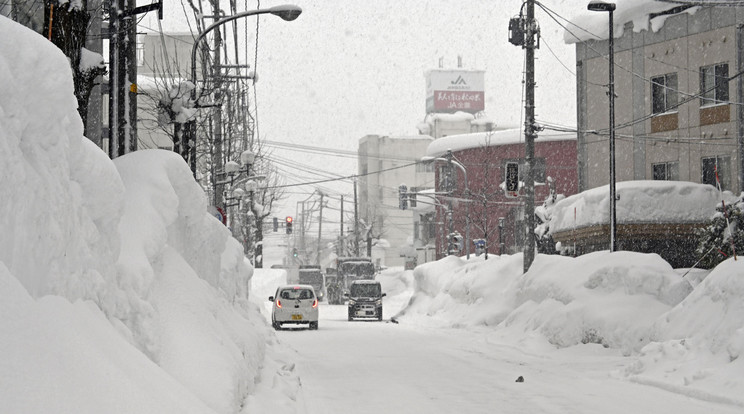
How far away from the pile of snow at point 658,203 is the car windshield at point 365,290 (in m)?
13.3

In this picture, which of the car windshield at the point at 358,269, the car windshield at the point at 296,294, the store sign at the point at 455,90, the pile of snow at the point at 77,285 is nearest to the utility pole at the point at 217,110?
the car windshield at the point at 296,294

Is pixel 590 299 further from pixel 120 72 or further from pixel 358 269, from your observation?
pixel 358 269

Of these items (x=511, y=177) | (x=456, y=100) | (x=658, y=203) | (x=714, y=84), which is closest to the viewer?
(x=511, y=177)

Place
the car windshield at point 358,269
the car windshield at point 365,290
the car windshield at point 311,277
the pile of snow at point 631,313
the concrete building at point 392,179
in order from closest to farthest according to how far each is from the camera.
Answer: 1. the pile of snow at point 631,313
2. the car windshield at point 365,290
3. the car windshield at point 358,269
4. the car windshield at point 311,277
5. the concrete building at point 392,179

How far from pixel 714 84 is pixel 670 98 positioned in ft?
8.92

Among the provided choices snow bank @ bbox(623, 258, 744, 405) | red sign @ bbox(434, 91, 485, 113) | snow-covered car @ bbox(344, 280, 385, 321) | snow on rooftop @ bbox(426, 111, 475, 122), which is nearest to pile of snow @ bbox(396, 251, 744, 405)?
snow bank @ bbox(623, 258, 744, 405)

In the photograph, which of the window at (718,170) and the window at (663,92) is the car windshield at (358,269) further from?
the window at (718,170)

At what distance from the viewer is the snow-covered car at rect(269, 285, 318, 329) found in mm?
35969

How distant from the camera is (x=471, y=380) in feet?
53.6

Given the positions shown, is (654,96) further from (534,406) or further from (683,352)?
(534,406)

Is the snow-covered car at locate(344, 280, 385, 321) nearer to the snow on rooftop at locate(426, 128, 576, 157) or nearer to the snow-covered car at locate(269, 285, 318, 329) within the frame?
the snow-covered car at locate(269, 285, 318, 329)

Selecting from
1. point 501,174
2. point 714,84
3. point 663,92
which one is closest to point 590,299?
point 714,84

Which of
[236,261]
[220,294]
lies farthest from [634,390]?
[236,261]

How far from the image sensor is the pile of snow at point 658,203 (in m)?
35.3
